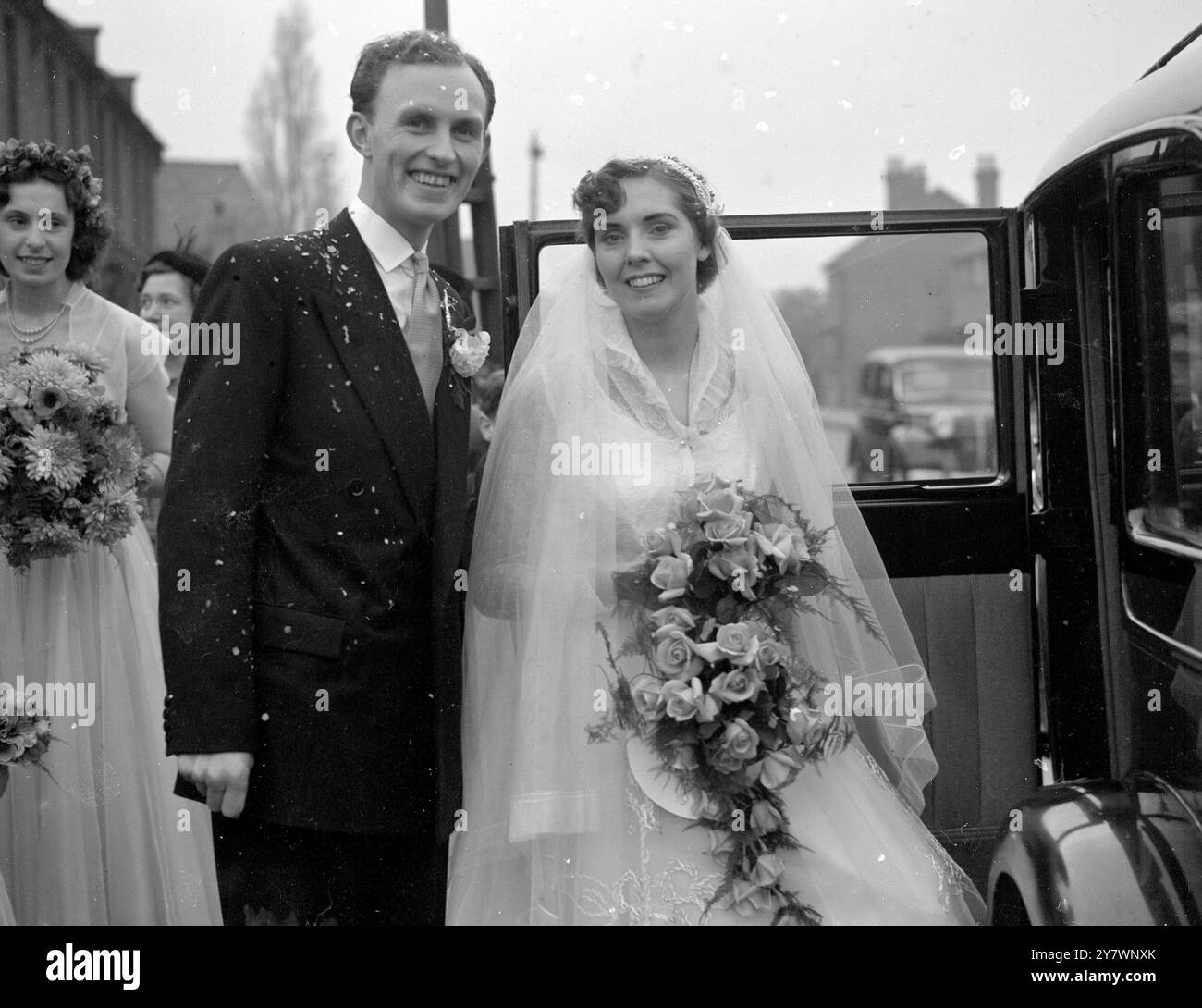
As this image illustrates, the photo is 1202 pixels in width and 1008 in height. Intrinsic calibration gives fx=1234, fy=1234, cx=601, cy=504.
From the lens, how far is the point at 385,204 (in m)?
2.30

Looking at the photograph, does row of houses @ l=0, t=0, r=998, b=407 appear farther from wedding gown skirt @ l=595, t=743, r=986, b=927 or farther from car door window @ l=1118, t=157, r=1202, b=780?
wedding gown skirt @ l=595, t=743, r=986, b=927

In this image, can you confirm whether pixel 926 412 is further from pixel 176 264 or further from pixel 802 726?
pixel 802 726

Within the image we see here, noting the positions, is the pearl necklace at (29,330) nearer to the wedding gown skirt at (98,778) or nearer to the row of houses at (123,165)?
the row of houses at (123,165)

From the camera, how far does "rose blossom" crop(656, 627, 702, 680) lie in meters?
2.27

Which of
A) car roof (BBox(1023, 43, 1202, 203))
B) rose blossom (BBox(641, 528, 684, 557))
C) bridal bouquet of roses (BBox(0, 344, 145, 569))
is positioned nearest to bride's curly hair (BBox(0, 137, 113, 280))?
bridal bouquet of roses (BBox(0, 344, 145, 569))

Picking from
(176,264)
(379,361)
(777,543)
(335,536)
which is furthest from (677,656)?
(176,264)

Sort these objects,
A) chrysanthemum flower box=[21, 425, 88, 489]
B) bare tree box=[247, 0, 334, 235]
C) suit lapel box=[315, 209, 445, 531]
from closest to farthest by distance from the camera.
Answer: suit lapel box=[315, 209, 445, 531]
bare tree box=[247, 0, 334, 235]
chrysanthemum flower box=[21, 425, 88, 489]

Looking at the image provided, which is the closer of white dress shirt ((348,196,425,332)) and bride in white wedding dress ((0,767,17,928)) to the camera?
white dress shirt ((348,196,425,332))

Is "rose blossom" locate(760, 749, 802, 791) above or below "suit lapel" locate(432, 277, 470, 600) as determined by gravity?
below

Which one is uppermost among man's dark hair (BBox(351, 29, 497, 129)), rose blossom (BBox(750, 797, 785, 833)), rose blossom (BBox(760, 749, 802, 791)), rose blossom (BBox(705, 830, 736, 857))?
man's dark hair (BBox(351, 29, 497, 129))

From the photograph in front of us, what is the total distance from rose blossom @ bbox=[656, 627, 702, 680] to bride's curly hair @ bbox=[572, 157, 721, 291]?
32.7 inches

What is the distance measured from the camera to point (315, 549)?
2.18 m

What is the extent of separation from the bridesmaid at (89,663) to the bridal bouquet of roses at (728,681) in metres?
1.28
